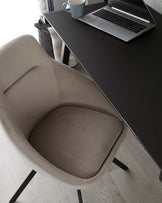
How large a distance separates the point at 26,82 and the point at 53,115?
233 millimetres

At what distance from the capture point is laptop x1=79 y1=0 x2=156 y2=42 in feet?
3.57

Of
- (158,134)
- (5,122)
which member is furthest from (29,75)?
(158,134)

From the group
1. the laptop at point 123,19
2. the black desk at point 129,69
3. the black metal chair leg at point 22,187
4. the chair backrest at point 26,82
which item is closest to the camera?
the black desk at point 129,69

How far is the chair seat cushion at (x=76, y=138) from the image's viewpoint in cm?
Result: 93

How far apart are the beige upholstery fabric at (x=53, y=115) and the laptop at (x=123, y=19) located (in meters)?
0.29

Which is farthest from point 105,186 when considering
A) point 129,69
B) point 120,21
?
point 120,21

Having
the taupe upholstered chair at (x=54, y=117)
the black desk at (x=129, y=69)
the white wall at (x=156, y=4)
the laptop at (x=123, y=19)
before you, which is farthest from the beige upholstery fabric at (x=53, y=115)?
the white wall at (x=156, y=4)

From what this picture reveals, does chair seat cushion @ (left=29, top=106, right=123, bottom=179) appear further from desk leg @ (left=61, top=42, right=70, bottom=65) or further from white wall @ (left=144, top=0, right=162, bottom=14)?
white wall @ (left=144, top=0, right=162, bottom=14)

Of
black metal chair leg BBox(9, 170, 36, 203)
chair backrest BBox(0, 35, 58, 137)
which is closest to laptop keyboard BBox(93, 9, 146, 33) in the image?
chair backrest BBox(0, 35, 58, 137)

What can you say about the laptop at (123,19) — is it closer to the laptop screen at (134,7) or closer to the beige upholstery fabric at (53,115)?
the laptop screen at (134,7)

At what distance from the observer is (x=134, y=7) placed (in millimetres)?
1140

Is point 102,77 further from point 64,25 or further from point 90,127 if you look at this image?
point 64,25

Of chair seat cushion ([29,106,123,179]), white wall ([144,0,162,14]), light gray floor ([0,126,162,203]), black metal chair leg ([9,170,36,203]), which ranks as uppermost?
white wall ([144,0,162,14])

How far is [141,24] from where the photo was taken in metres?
1.12
